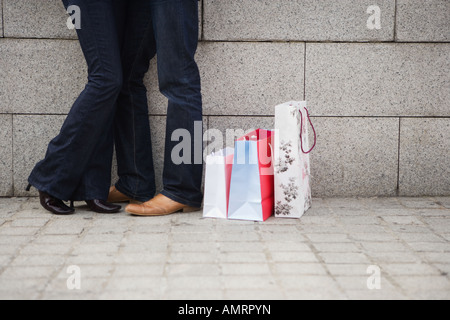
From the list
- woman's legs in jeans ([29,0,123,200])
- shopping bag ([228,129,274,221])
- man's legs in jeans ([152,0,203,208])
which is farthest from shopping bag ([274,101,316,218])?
woman's legs in jeans ([29,0,123,200])

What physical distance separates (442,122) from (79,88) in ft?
8.60

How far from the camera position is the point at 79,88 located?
13.0ft

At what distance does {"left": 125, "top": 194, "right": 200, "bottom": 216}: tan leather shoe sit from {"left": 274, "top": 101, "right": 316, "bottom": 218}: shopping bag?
65 cm

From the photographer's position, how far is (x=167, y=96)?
3.48 meters

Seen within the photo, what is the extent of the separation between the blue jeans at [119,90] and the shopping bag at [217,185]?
0.45 feet

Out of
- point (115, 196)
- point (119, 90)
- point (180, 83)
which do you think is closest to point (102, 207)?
point (115, 196)

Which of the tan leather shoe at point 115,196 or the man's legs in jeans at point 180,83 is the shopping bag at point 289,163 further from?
the tan leather shoe at point 115,196

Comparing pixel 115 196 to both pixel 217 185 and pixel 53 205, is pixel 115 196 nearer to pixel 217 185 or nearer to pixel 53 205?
pixel 53 205

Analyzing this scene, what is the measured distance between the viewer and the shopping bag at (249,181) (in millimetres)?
3330

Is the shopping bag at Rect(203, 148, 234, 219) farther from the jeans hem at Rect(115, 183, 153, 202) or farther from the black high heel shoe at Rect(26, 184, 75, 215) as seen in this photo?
the black high heel shoe at Rect(26, 184, 75, 215)

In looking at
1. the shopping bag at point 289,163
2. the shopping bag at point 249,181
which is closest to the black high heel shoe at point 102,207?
the shopping bag at point 249,181

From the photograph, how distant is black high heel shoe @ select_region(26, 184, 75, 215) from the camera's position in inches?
137

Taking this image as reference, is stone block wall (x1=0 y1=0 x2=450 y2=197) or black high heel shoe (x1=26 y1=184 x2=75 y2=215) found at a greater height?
stone block wall (x1=0 y1=0 x2=450 y2=197)
